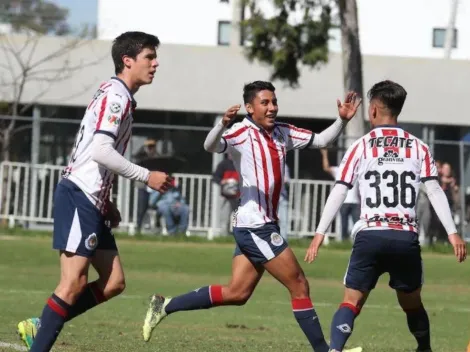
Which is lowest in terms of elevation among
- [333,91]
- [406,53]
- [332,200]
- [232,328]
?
[232,328]

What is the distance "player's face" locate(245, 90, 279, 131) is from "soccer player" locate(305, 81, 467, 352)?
928 millimetres

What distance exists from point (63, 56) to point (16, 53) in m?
1.11

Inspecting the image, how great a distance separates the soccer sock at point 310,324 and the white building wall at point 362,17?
4561 cm

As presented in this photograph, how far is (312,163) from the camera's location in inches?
1020

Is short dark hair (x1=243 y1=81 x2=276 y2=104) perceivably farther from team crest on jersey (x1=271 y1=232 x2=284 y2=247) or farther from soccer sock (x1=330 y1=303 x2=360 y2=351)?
soccer sock (x1=330 y1=303 x2=360 y2=351)

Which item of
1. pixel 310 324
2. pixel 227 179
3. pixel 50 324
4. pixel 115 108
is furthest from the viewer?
pixel 227 179

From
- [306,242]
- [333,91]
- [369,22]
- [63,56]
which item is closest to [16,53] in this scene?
[63,56]

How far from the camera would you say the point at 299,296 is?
9.53 m

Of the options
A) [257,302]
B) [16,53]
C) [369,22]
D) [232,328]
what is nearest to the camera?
[232,328]

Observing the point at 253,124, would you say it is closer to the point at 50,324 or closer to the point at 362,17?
the point at 50,324

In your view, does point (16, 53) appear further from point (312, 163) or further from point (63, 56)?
point (312, 163)

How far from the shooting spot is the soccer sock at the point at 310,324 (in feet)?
30.8

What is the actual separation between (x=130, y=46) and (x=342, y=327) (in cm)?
243

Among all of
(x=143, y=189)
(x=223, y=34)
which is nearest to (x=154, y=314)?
(x=143, y=189)
